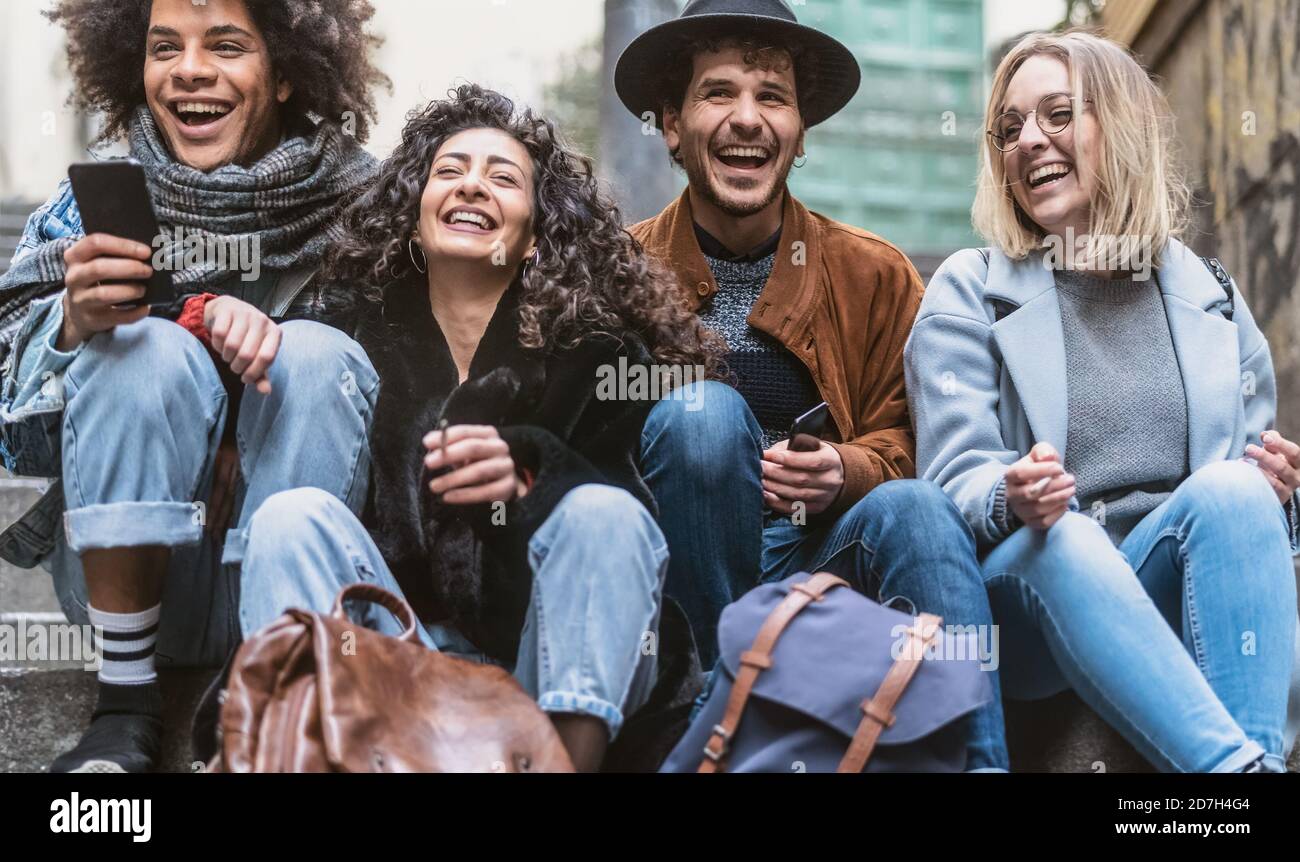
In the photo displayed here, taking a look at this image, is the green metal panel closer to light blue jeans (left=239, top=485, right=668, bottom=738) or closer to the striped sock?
light blue jeans (left=239, top=485, right=668, bottom=738)

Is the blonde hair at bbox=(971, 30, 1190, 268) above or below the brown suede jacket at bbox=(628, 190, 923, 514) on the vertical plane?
above

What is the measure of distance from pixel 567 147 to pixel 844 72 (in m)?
0.50

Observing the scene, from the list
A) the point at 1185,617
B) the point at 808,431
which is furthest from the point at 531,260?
the point at 1185,617

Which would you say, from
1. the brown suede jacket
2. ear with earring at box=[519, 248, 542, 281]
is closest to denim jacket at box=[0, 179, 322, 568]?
ear with earring at box=[519, 248, 542, 281]

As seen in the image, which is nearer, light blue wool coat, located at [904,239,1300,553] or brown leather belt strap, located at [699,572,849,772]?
brown leather belt strap, located at [699,572,849,772]

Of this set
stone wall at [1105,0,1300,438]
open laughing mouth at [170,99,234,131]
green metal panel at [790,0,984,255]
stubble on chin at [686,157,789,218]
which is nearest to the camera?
open laughing mouth at [170,99,234,131]

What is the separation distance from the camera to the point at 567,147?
2.25 meters

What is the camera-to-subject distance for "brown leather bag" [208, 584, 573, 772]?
4.98 ft

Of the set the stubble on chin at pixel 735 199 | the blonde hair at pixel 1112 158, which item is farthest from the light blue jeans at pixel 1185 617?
the stubble on chin at pixel 735 199

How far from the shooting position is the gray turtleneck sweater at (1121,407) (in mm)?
2084

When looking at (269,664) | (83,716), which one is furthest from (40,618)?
(269,664)

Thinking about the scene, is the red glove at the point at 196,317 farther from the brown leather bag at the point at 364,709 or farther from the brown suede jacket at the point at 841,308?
the brown suede jacket at the point at 841,308

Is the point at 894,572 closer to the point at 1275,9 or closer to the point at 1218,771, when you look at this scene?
the point at 1218,771

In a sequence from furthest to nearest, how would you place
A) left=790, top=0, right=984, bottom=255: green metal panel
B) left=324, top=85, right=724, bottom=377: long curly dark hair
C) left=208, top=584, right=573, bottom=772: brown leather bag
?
1. left=790, top=0, right=984, bottom=255: green metal panel
2. left=324, top=85, right=724, bottom=377: long curly dark hair
3. left=208, top=584, right=573, bottom=772: brown leather bag
